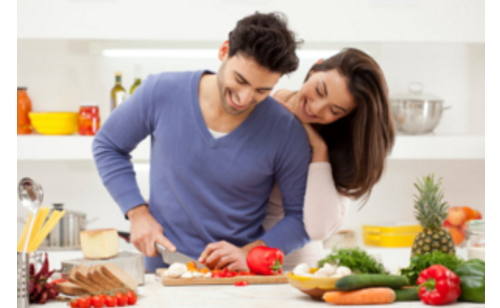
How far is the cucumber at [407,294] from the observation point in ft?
4.54

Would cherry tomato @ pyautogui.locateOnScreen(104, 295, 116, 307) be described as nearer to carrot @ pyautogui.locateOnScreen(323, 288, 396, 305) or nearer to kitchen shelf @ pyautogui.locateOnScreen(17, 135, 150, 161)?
carrot @ pyautogui.locateOnScreen(323, 288, 396, 305)

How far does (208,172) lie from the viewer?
182 cm

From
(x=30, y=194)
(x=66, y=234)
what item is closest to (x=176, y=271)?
(x=30, y=194)

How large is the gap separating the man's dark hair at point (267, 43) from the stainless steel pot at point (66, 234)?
1.70 meters

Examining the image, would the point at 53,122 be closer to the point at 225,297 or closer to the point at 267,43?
the point at 267,43

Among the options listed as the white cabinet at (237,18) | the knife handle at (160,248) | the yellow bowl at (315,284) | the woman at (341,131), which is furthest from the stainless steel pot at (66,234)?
the yellow bowl at (315,284)

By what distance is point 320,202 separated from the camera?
180 cm

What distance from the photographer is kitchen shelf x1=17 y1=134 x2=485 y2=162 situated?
10.0ft

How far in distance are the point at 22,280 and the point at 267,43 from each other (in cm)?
83

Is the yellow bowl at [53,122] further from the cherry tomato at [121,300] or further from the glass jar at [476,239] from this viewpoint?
the glass jar at [476,239]

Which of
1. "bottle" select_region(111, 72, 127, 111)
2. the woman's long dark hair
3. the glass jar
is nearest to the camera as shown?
the glass jar

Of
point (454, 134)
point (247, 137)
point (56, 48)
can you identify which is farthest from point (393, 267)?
point (56, 48)

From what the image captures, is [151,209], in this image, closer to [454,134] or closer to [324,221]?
[324,221]

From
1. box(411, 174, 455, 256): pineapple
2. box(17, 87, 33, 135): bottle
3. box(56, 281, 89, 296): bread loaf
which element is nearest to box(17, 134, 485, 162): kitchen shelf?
box(17, 87, 33, 135): bottle
